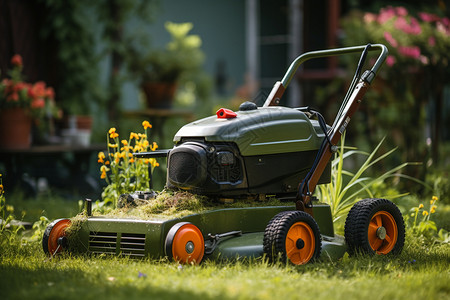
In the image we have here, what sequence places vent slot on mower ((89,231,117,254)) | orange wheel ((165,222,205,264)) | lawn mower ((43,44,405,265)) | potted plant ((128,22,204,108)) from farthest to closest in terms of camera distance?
1. potted plant ((128,22,204,108))
2. vent slot on mower ((89,231,117,254))
3. lawn mower ((43,44,405,265))
4. orange wheel ((165,222,205,264))

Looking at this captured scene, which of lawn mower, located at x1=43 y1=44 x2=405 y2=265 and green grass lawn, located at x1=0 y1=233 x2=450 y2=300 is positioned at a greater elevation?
lawn mower, located at x1=43 y1=44 x2=405 y2=265

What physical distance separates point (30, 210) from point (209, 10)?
25.8 feet

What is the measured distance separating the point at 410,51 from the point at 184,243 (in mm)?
4394

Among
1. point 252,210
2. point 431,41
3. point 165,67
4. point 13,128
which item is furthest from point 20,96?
point 431,41

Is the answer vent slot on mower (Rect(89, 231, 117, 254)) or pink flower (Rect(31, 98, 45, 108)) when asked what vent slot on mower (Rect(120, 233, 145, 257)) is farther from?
pink flower (Rect(31, 98, 45, 108))

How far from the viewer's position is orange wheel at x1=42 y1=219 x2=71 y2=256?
12.8 feet

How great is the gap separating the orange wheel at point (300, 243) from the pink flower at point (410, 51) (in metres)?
3.86

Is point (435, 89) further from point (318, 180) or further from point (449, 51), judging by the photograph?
point (318, 180)

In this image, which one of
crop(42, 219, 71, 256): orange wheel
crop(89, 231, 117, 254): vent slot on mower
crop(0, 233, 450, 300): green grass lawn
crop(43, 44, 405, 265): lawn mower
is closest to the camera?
crop(0, 233, 450, 300): green grass lawn

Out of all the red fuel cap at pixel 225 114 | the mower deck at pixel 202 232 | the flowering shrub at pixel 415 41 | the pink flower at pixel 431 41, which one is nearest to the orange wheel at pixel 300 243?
the mower deck at pixel 202 232

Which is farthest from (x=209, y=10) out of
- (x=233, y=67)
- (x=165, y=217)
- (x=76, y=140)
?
(x=165, y=217)

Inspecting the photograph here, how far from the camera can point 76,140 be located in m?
7.68

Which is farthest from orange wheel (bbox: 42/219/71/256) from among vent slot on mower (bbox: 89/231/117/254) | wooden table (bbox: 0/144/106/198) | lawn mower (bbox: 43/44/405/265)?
wooden table (bbox: 0/144/106/198)

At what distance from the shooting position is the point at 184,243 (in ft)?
11.6
